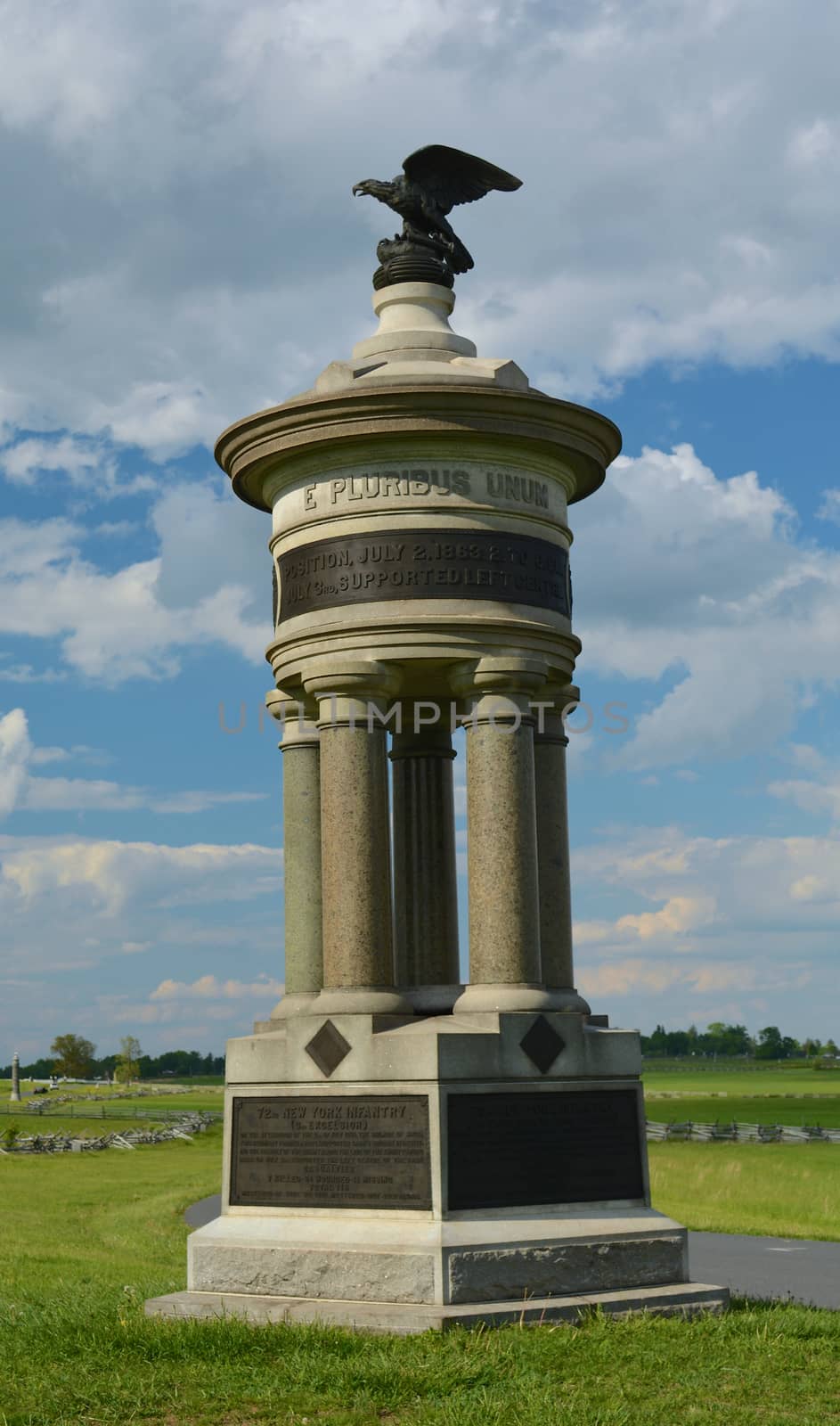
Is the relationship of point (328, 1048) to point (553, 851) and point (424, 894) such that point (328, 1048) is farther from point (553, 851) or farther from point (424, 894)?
point (553, 851)

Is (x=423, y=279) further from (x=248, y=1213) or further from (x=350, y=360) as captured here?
(x=248, y=1213)

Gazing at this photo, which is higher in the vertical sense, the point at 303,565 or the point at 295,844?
the point at 303,565

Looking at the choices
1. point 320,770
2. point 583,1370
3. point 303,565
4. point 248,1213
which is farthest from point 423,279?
point 583,1370

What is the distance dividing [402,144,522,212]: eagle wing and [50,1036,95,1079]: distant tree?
172894mm

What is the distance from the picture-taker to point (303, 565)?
14.4m

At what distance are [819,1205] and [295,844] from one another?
1743 cm

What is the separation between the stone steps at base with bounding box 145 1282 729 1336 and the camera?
11.4 meters

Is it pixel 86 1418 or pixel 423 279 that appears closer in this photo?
pixel 86 1418

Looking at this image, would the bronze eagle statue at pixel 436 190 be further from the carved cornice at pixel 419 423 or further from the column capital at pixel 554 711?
the column capital at pixel 554 711

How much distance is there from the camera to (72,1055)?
18075 cm

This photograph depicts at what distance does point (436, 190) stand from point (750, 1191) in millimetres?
22596

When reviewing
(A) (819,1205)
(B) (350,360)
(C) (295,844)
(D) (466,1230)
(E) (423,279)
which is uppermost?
(E) (423,279)

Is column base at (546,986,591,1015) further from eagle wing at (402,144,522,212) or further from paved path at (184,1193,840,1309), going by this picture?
eagle wing at (402,144,522,212)

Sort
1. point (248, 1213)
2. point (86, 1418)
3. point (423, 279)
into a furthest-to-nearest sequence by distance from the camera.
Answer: point (423, 279) < point (248, 1213) < point (86, 1418)
